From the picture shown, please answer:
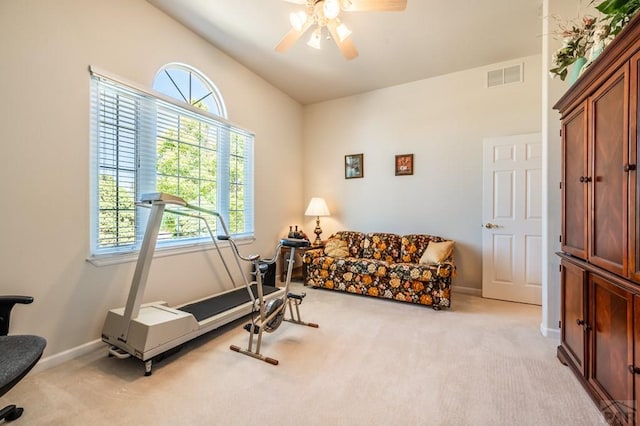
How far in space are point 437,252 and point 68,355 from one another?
147 inches

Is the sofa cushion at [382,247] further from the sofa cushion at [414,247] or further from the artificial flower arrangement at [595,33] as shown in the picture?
the artificial flower arrangement at [595,33]

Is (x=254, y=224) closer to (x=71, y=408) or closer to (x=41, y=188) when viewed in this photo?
(x=41, y=188)

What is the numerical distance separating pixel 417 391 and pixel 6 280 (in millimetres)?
2744

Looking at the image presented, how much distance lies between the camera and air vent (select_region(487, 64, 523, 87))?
351 cm

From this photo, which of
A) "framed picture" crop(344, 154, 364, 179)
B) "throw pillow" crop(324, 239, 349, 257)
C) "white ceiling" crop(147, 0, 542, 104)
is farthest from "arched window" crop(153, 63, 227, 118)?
"throw pillow" crop(324, 239, 349, 257)

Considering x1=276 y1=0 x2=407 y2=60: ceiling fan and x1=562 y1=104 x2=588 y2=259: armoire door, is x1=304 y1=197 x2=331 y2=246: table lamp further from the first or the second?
x1=562 y1=104 x2=588 y2=259: armoire door

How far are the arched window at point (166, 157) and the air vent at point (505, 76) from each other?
131 inches

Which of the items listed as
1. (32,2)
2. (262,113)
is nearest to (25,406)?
(32,2)

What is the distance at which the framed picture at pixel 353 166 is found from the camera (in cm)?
457

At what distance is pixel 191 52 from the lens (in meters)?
3.00

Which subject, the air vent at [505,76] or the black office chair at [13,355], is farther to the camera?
the air vent at [505,76]

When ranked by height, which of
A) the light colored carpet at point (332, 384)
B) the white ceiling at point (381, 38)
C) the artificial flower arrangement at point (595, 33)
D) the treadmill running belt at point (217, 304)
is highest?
the white ceiling at point (381, 38)

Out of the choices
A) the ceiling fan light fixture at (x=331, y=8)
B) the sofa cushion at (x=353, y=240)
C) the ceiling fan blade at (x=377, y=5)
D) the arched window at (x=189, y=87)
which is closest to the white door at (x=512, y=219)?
the sofa cushion at (x=353, y=240)

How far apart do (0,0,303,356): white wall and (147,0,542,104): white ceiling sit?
56 cm
